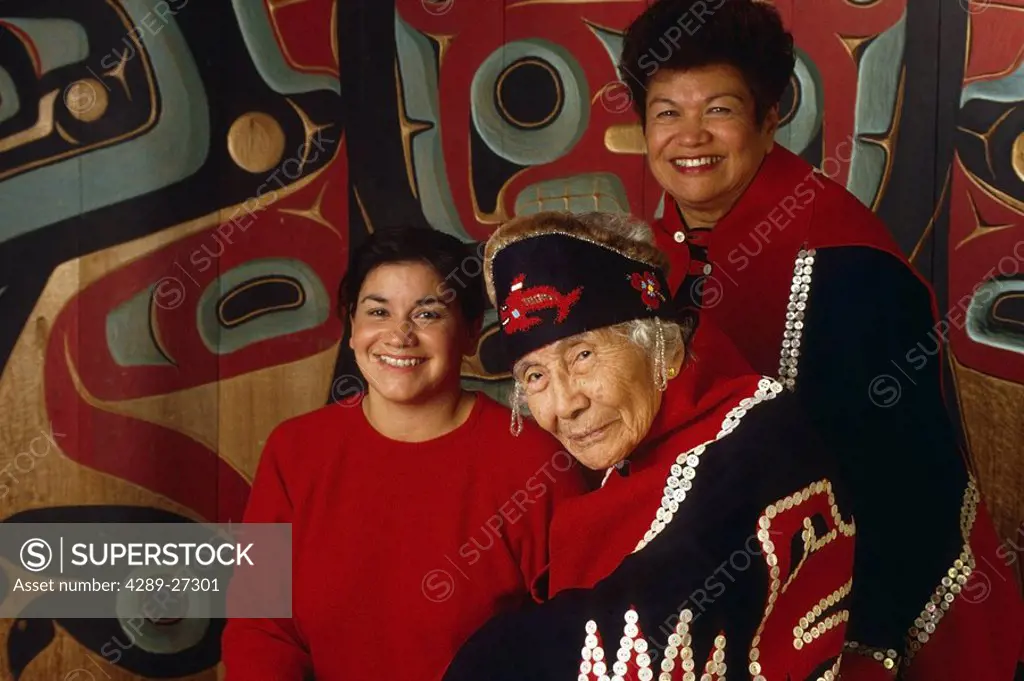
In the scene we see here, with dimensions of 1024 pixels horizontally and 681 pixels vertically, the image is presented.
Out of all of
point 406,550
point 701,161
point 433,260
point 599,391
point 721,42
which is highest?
point 721,42

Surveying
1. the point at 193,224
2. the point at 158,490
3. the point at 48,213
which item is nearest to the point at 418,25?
the point at 193,224

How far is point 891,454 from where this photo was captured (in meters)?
1.87

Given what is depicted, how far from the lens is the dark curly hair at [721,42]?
2.04 metres

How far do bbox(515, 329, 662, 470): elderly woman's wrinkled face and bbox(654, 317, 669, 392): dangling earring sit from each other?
1cm

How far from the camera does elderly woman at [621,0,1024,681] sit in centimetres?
184

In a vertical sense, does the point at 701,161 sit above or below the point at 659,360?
above

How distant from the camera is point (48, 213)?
115 inches

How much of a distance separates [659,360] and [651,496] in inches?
7.8

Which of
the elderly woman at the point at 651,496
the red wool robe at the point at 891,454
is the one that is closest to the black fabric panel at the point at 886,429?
the red wool robe at the point at 891,454

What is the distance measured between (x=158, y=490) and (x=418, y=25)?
1380mm

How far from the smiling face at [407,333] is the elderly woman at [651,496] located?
0.38 metres

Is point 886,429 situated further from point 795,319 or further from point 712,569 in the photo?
point 712,569

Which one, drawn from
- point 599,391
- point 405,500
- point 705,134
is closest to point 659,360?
point 599,391

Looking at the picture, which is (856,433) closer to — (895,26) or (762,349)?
(762,349)
